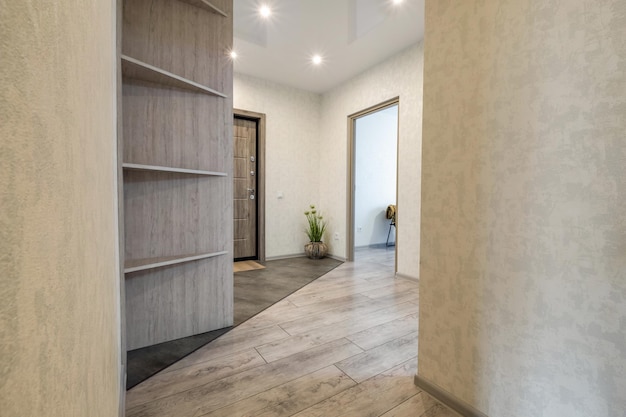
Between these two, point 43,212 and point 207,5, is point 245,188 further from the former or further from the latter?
point 43,212

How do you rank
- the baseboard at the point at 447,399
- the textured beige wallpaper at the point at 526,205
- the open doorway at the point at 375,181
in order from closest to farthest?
the textured beige wallpaper at the point at 526,205 → the baseboard at the point at 447,399 → the open doorway at the point at 375,181

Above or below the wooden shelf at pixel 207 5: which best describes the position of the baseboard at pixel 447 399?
below

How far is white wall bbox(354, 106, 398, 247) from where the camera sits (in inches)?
212

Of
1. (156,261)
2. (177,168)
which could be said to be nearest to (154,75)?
(177,168)

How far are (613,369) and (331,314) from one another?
1.68 metres

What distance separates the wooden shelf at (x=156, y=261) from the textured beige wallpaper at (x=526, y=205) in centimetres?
135

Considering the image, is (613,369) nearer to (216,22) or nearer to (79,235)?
(79,235)

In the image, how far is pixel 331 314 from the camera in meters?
2.33

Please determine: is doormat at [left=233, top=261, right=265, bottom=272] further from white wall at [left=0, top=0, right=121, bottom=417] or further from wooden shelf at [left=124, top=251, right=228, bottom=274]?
white wall at [left=0, top=0, right=121, bottom=417]

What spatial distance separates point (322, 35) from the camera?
9.99 feet

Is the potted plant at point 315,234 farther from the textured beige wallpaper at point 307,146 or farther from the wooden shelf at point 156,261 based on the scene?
the wooden shelf at point 156,261

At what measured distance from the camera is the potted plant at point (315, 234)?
174 inches

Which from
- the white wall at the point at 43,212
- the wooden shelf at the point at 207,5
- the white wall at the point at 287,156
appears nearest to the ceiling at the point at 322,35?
the white wall at the point at 287,156

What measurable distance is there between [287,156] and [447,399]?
3.69 metres
